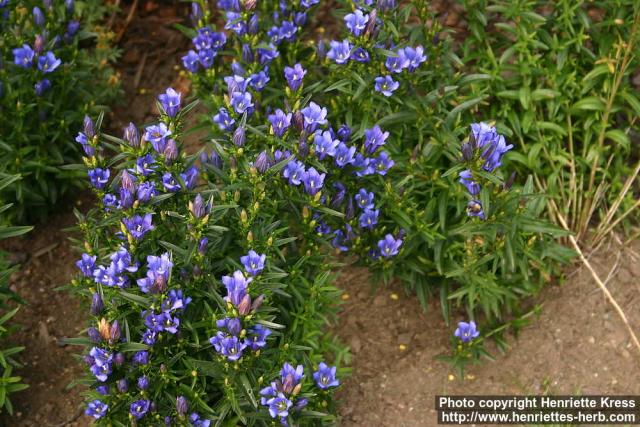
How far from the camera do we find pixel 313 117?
440cm

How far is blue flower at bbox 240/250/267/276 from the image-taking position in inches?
157

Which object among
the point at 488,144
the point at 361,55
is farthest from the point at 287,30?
the point at 488,144

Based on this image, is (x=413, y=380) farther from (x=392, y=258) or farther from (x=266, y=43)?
(x=266, y=43)

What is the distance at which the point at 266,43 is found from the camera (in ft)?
16.6

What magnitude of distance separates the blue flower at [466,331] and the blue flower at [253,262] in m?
1.41

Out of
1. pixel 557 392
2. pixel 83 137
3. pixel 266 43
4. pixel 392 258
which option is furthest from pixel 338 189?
pixel 557 392

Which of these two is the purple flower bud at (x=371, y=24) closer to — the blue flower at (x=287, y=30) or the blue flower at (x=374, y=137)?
the blue flower at (x=374, y=137)

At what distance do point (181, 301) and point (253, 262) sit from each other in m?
0.37

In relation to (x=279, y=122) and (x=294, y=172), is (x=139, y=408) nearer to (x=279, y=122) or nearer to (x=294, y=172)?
(x=294, y=172)

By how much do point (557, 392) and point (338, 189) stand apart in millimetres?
1727

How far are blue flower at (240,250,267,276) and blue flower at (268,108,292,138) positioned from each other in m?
0.70

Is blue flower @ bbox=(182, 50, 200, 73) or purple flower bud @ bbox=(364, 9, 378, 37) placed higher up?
purple flower bud @ bbox=(364, 9, 378, 37)

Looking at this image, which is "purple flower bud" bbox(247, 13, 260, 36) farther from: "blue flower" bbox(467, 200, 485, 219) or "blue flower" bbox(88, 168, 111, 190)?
"blue flower" bbox(467, 200, 485, 219)

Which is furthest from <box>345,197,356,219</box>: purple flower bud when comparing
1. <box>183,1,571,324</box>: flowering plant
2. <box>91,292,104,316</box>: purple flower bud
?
<box>91,292,104,316</box>: purple flower bud
